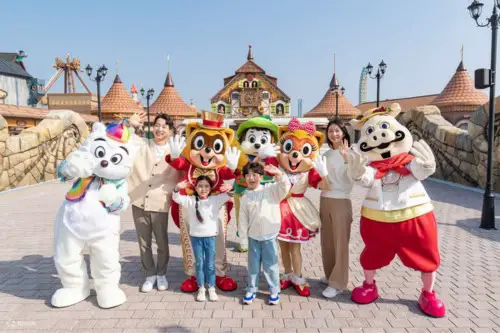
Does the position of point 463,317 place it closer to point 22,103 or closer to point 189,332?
point 189,332

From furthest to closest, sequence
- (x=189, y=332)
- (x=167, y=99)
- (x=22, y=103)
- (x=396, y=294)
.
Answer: (x=167, y=99) < (x=22, y=103) < (x=396, y=294) < (x=189, y=332)

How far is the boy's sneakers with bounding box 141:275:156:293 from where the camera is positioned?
3.50 metres

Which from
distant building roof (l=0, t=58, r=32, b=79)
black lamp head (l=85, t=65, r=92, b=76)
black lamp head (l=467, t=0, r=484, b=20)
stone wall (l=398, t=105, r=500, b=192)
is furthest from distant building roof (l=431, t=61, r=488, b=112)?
distant building roof (l=0, t=58, r=32, b=79)

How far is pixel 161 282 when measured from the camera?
11.7 feet

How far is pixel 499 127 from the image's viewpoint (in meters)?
8.36

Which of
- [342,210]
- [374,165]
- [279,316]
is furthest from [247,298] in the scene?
[374,165]

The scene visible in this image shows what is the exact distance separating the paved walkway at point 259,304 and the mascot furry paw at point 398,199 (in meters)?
0.39

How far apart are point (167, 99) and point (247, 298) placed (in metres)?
27.7

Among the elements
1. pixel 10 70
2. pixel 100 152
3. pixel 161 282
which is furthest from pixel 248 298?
pixel 10 70

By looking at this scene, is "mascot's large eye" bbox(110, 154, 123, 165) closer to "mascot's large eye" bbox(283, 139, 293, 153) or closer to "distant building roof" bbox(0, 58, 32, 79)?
"mascot's large eye" bbox(283, 139, 293, 153)

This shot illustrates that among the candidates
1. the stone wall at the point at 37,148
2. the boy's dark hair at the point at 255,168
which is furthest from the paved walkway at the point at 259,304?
the stone wall at the point at 37,148

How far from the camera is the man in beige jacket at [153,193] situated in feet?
11.3

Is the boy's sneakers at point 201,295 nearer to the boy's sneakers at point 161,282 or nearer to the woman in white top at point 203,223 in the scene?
the woman in white top at point 203,223

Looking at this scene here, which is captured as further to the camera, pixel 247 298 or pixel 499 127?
pixel 499 127
